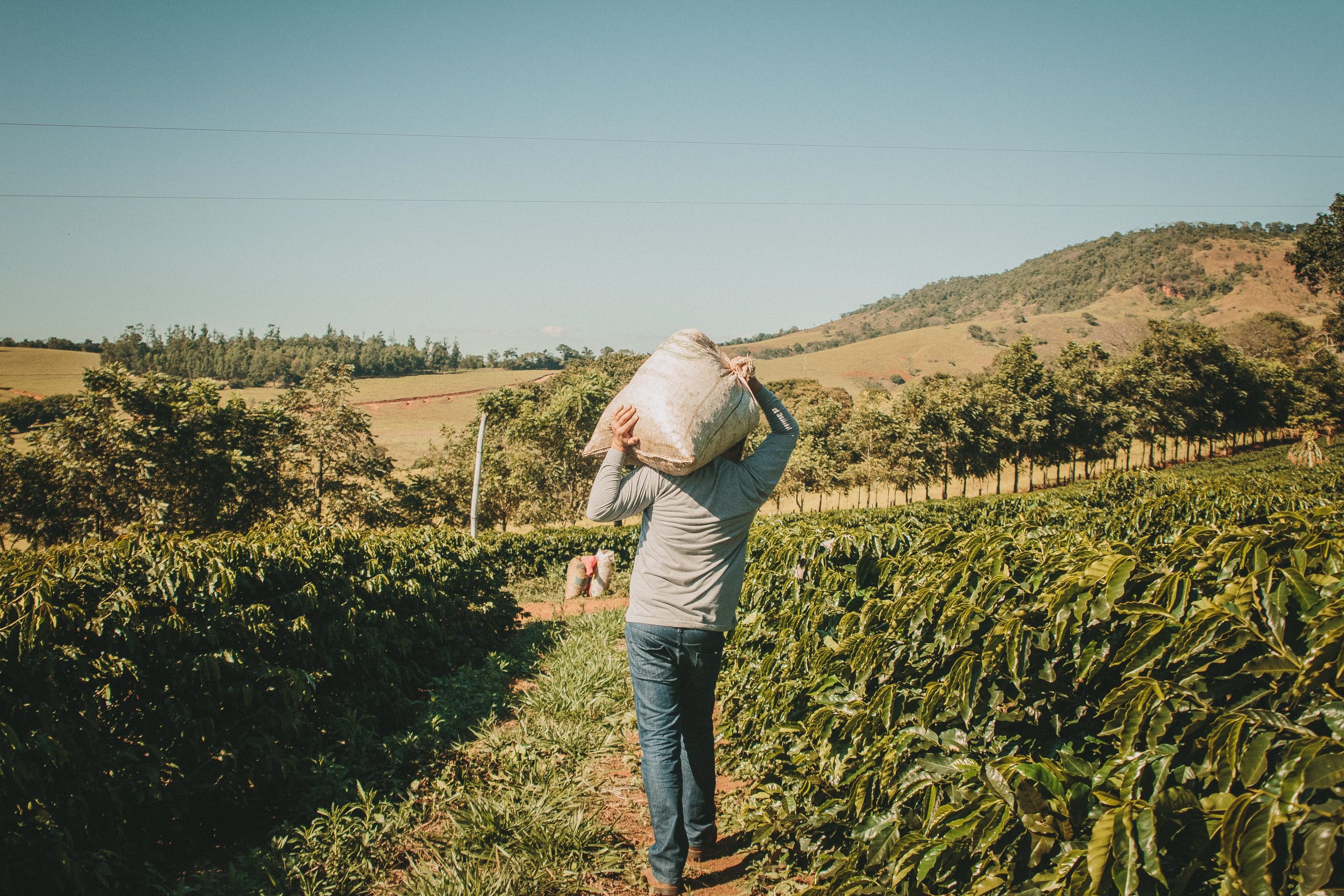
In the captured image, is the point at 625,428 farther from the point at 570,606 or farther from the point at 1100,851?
the point at 570,606

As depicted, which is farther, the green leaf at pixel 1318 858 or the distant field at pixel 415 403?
the distant field at pixel 415 403

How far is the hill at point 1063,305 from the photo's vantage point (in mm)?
104312

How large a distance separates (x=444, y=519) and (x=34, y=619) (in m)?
28.4

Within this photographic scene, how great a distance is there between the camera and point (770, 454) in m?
3.00

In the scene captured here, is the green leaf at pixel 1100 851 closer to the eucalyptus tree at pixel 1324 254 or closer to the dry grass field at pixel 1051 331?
the eucalyptus tree at pixel 1324 254

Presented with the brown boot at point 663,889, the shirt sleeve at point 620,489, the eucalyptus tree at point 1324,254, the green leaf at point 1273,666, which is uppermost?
the eucalyptus tree at point 1324,254

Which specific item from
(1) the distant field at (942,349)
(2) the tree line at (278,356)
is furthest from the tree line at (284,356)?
(1) the distant field at (942,349)

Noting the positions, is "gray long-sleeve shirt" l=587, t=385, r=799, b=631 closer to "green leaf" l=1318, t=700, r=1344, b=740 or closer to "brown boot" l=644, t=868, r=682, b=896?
"brown boot" l=644, t=868, r=682, b=896

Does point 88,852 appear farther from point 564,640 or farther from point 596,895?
point 564,640

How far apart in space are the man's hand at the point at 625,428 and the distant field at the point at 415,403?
163 ft

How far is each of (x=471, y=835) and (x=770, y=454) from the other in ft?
7.51

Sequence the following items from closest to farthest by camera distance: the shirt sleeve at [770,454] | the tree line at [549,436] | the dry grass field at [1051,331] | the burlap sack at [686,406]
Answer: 1. the burlap sack at [686,406]
2. the shirt sleeve at [770,454]
3. the tree line at [549,436]
4. the dry grass field at [1051,331]

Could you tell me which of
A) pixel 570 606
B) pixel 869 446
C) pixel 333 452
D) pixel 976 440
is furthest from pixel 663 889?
pixel 976 440

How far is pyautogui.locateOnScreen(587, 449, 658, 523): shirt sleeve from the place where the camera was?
2.85 m
